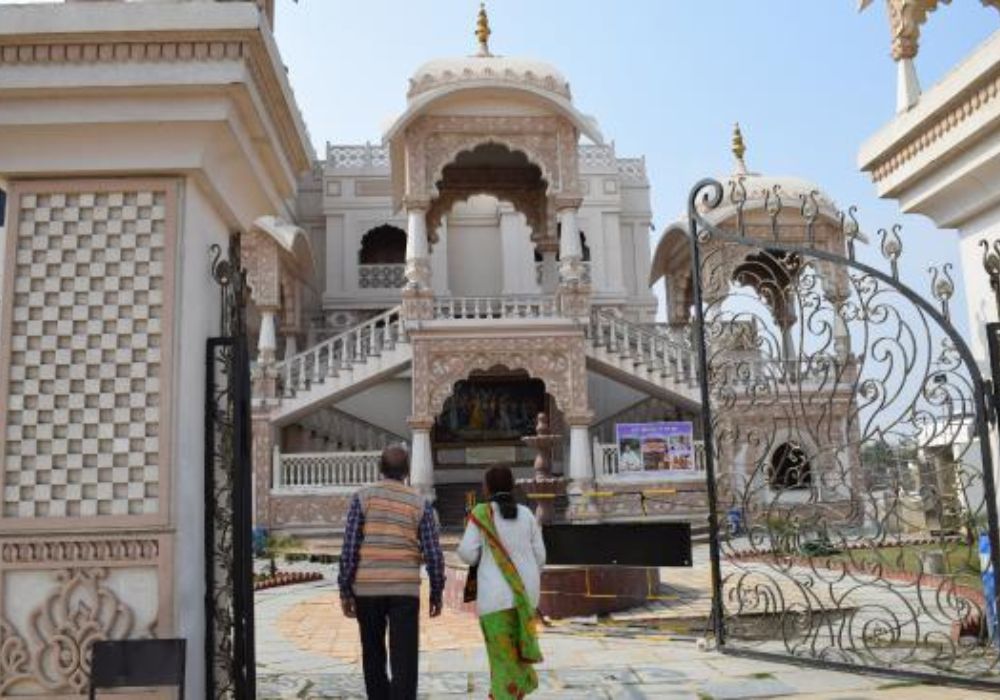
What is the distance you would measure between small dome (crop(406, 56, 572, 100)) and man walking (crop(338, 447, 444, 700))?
38.1 ft

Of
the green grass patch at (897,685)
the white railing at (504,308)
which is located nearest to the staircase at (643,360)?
the white railing at (504,308)

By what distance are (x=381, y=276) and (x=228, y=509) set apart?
1726 cm

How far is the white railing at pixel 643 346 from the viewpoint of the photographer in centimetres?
1565

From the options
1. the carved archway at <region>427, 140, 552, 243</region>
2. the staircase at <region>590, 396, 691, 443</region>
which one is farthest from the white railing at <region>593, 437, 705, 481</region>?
the carved archway at <region>427, 140, 552, 243</region>

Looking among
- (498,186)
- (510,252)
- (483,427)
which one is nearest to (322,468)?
(483,427)

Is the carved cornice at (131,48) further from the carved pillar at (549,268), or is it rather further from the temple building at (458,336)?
the carved pillar at (549,268)

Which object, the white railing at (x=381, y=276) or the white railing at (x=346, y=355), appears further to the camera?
the white railing at (x=381, y=276)

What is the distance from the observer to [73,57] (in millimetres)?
3096

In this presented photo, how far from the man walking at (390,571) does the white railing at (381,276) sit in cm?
1710

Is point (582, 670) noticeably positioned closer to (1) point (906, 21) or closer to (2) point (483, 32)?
(1) point (906, 21)

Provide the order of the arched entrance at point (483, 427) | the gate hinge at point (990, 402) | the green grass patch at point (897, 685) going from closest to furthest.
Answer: the gate hinge at point (990, 402)
the green grass patch at point (897, 685)
the arched entrance at point (483, 427)

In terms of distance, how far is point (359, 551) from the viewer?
11.2 ft

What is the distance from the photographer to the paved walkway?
409 cm

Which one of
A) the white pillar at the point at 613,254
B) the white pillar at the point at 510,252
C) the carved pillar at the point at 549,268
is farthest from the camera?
the white pillar at the point at 613,254
